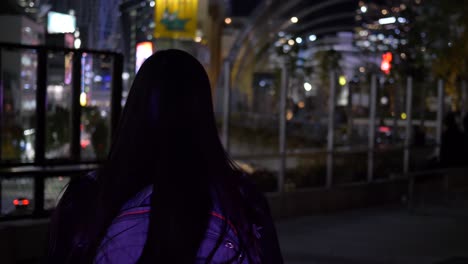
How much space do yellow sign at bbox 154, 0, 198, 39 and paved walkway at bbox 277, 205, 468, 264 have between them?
11.9 ft

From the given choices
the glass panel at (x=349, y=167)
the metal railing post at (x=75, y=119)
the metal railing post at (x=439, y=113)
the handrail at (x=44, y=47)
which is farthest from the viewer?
the metal railing post at (x=439, y=113)

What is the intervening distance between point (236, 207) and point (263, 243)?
0.56 feet

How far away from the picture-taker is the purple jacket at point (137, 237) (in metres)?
1.83

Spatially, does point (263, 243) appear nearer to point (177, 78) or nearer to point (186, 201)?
point (186, 201)

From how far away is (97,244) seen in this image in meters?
1.89

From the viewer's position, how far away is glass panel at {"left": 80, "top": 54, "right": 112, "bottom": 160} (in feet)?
27.3

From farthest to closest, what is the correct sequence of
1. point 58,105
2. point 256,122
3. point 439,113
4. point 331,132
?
1. point 439,113
2. point 256,122
3. point 331,132
4. point 58,105

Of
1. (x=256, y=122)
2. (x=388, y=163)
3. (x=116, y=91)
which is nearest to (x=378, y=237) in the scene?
(x=256, y=122)

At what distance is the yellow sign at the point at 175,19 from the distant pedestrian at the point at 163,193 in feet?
33.2

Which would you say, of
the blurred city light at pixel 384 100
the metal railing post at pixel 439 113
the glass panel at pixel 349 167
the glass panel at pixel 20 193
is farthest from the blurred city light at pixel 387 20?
the glass panel at pixel 20 193

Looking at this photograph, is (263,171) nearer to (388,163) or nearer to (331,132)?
(331,132)

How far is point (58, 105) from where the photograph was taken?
8.16 m

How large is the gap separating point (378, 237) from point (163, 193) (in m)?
8.19

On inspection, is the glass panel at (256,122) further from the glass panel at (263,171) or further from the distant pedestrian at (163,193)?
the distant pedestrian at (163,193)
